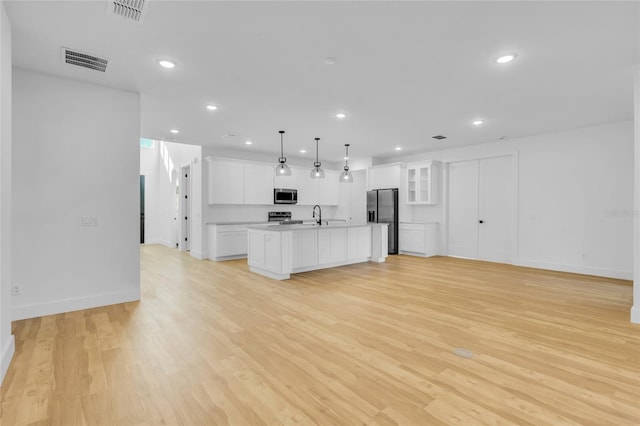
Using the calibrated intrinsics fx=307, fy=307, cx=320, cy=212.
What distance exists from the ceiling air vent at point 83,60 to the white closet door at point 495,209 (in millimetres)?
7508

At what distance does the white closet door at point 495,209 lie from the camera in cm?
698

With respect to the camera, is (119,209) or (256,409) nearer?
(256,409)

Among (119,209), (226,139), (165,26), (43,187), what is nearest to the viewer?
(165,26)

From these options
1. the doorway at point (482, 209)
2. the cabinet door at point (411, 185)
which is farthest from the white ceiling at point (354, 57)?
the cabinet door at point (411, 185)

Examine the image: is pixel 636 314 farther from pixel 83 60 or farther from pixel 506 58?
pixel 83 60

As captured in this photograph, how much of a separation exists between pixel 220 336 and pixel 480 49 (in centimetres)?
372

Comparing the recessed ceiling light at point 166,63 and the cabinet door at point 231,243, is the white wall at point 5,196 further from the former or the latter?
the cabinet door at point 231,243

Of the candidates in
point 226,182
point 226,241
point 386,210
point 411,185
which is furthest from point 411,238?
point 226,182

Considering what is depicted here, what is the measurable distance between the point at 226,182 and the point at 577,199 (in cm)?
746

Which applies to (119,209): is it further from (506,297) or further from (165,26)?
(506,297)

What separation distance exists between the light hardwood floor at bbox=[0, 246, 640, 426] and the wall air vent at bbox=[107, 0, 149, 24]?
2.75 metres

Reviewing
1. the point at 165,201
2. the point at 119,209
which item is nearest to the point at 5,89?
the point at 119,209

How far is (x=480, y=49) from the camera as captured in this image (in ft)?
9.66

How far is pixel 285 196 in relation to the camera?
8555 mm
